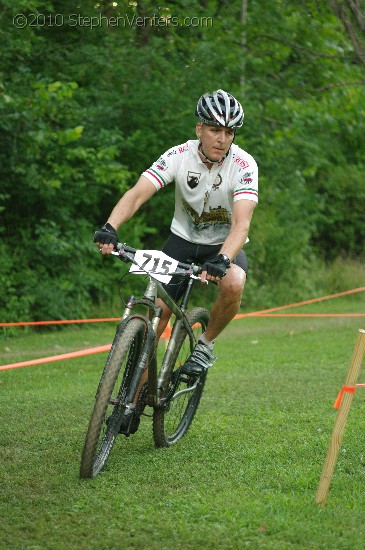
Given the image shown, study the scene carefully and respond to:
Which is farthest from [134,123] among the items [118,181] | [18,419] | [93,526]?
[93,526]

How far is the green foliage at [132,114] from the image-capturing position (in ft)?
46.4

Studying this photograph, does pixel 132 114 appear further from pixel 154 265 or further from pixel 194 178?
pixel 154 265

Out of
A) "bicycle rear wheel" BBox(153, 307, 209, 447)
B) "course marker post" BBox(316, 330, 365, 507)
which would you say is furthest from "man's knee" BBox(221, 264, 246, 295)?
"course marker post" BBox(316, 330, 365, 507)

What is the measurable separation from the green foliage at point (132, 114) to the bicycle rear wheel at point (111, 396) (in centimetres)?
702

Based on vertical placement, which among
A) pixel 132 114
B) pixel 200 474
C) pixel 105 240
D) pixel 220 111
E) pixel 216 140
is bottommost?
pixel 200 474

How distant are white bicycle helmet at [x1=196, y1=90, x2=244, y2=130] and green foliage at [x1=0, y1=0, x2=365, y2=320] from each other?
6331 mm

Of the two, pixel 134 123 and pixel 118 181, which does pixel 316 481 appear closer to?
pixel 118 181

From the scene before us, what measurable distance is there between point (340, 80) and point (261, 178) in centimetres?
240

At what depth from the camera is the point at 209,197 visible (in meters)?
6.26

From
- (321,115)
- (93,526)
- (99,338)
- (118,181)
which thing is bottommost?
(99,338)

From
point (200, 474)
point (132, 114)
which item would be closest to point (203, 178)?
point (200, 474)

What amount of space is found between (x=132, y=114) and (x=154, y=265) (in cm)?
1089

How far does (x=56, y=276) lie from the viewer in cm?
1488

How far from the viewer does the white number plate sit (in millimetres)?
5570
